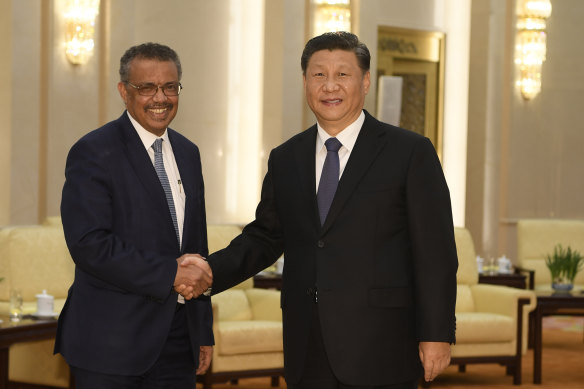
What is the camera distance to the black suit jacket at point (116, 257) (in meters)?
2.86

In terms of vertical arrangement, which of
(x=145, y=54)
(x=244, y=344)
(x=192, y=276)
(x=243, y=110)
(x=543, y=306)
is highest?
(x=243, y=110)

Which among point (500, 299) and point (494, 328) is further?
point (500, 299)

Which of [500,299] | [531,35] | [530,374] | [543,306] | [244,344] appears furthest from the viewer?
[531,35]

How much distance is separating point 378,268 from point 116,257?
0.77 m

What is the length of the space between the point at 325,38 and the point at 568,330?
7444 millimetres

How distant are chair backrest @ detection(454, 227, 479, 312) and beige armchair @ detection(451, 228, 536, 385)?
1 centimetres

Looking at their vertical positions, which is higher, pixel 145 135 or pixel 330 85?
pixel 330 85

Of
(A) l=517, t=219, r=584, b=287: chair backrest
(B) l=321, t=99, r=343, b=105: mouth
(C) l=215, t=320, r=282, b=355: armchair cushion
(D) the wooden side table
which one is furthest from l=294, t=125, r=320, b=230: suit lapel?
(A) l=517, t=219, r=584, b=287: chair backrest

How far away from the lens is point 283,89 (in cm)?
916

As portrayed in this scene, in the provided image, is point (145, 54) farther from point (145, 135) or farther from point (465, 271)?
point (465, 271)

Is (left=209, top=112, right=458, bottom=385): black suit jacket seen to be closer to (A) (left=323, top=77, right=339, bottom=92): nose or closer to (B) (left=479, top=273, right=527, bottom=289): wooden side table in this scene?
(A) (left=323, top=77, right=339, bottom=92): nose

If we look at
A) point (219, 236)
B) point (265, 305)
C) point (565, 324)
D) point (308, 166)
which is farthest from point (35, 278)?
point (565, 324)

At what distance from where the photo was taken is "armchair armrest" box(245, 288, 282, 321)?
6.31 metres

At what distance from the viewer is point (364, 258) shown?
9.21ft
